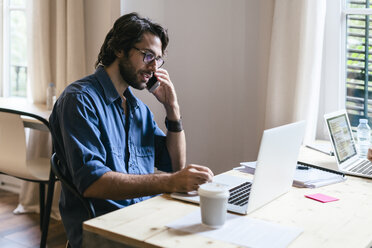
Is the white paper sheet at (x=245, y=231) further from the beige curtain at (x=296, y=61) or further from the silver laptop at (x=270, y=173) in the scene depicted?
the beige curtain at (x=296, y=61)

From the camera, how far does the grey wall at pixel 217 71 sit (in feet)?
9.20

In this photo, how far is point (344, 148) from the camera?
2.11m

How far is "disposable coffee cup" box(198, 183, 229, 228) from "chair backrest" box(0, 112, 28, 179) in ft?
5.88

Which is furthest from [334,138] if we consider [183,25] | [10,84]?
[10,84]

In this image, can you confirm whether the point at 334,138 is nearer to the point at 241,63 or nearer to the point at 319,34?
the point at 319,34

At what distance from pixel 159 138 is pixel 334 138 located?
2.40 ft

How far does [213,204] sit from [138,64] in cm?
84

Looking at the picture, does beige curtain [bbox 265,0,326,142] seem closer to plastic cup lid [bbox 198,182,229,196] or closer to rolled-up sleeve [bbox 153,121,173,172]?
rolled-up sleeve [bbox 153,121,173,172]

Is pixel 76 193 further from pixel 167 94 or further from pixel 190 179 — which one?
pixel 167 94

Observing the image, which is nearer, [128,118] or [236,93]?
[128,118]

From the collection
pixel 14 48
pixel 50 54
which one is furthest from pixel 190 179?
pixel 14 48

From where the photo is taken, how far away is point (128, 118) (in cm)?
195

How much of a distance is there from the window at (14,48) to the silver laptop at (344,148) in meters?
2.86

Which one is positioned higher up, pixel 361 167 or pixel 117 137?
pixel 117 137
